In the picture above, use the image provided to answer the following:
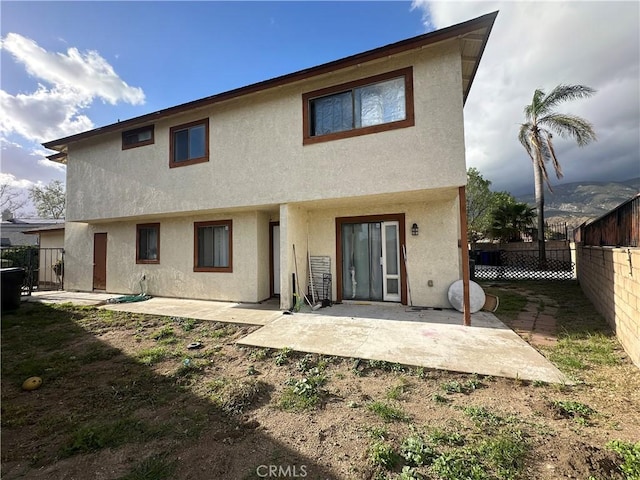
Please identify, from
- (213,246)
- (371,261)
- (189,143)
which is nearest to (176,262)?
(213,246)

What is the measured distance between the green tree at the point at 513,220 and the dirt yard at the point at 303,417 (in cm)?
1645

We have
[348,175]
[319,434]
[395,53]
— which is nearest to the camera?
[319,434]

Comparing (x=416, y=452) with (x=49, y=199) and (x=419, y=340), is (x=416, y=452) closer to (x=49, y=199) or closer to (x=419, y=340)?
(x=419, y=340)

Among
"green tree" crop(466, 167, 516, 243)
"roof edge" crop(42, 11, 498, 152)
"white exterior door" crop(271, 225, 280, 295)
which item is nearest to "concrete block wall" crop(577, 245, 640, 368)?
"roof edge" crop(42, 11, 498, 152)

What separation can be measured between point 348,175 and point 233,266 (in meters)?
4.86

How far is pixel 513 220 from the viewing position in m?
19.1

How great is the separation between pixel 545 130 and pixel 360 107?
15.8 m

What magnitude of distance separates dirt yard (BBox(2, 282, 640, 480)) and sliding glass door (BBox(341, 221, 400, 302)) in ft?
12.6

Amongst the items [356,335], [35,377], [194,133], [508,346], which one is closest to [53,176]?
[194,133]

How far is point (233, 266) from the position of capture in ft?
29.0

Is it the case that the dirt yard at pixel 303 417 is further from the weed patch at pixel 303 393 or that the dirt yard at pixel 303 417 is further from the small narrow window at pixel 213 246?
the small narrow window at pixel 213 246

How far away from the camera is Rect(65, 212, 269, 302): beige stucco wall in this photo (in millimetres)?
8672

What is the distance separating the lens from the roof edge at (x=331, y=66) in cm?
546

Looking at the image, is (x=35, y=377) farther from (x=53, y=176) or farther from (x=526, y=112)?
(x=53, y=176)
